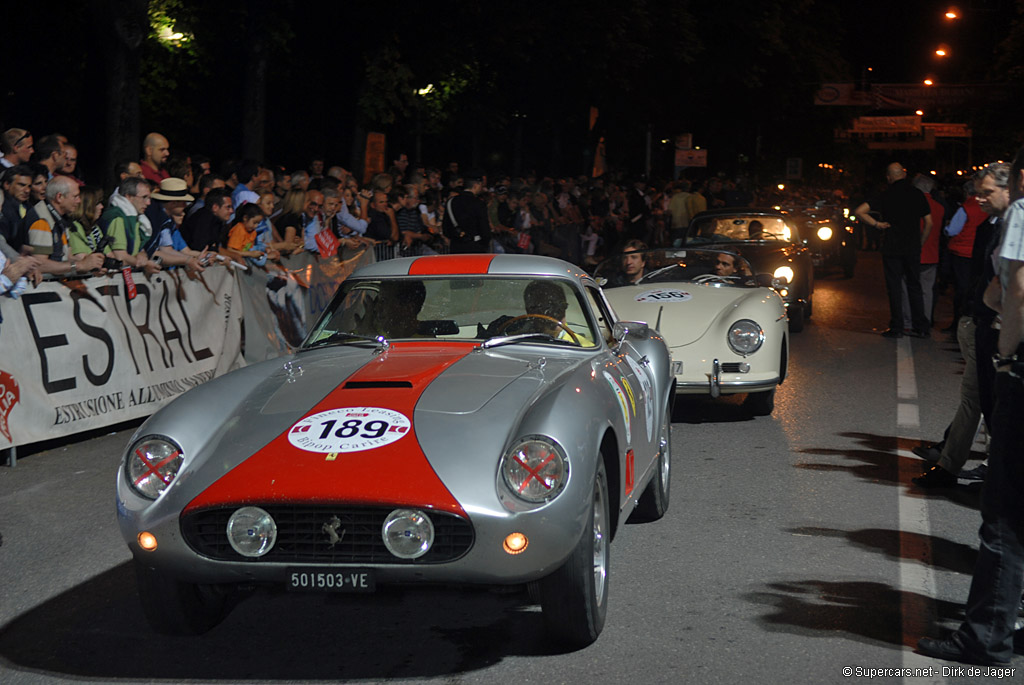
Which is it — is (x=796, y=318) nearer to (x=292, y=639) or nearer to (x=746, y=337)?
(x=746, y=337)

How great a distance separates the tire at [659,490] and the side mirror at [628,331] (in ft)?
1.65

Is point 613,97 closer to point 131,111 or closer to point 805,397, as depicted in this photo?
point 131,111

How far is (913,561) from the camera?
238 inches

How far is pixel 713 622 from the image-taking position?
5.07m

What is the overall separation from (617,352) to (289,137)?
2796cm

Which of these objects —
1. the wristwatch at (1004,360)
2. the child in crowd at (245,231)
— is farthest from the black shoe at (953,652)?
the child in crowd at (245,231)

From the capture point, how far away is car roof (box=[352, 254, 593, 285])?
20.5ft

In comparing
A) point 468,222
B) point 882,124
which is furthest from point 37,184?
point 882,124

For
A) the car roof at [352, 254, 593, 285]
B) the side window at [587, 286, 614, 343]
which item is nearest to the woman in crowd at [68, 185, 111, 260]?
the car roof at [352, 254, 593, 285]

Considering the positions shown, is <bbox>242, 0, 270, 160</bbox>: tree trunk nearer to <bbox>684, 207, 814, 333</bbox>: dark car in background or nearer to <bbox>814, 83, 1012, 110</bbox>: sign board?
<bbox>684, 207, 814, 333</bbox>: dark car in background

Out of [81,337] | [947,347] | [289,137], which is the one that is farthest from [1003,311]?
[289,137]

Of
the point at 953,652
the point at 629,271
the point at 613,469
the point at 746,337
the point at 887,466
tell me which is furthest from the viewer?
the point at 629,271

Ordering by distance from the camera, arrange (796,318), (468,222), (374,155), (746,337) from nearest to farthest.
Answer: (746,337) < (468,222) < (796,318) < (374,155)

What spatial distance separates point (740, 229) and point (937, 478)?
32.2 ft
